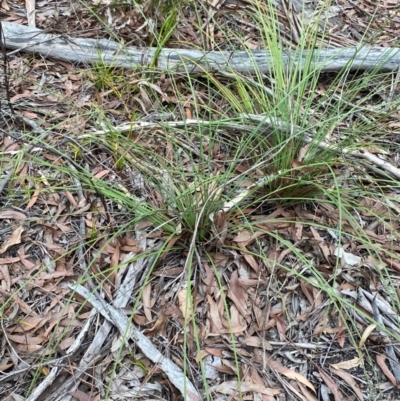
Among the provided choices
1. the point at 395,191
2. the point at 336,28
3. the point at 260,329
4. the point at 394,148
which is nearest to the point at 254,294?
the point at 260,329

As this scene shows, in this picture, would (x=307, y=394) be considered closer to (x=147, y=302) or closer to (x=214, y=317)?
(x=214, y=317)

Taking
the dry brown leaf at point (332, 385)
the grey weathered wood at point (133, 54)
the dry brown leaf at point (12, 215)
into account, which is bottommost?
the dry brown leaf at point (332, 385)

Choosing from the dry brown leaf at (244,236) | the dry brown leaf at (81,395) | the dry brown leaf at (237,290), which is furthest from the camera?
the dry brown leaf at (244,236)

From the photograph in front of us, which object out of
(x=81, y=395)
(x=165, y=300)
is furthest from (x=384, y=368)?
(x=81, y=395)

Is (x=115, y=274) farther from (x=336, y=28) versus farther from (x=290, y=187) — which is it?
(x=336, y=28)

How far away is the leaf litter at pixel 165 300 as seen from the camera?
1.60 m

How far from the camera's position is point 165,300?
1.77 m

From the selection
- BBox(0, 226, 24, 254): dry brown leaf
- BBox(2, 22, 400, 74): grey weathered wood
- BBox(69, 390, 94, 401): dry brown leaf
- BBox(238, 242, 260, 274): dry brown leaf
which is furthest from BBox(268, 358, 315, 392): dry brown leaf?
BBox(2, 22, 400, 74): grey weathered wood

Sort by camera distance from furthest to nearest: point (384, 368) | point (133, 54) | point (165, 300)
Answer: point (133, 54), point (165, 300), point (384, 368)

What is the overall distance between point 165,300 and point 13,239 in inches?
25.6

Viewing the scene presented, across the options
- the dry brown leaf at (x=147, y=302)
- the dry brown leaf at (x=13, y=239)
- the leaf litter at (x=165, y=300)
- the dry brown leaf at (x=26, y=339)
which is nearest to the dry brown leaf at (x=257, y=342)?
the leaf litter at (x=165, y=300)

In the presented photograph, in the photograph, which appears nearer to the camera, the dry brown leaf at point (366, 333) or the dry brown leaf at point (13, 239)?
the dry brown leaf at point (366, 333)

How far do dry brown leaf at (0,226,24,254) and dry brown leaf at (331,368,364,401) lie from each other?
1.27 m

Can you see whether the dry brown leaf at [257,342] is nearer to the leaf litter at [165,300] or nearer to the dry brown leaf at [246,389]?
the leaf litter at [165,300]
